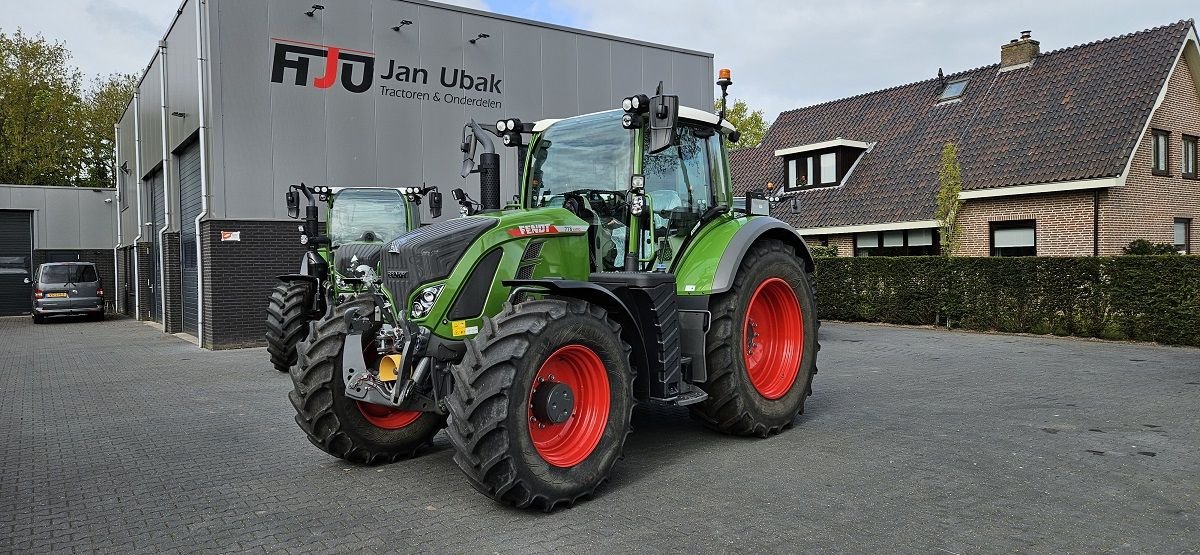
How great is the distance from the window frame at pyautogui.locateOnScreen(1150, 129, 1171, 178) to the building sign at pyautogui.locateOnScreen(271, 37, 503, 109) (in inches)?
567

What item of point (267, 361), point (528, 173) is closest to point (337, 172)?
point (267, 361)

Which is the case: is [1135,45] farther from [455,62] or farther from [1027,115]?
[455,62]

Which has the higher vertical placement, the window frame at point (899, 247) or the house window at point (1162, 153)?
the house window at point (1162, 153)

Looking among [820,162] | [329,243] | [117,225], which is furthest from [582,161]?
[117,225]

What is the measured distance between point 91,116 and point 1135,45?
135 ft

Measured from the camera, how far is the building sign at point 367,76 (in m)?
13.8

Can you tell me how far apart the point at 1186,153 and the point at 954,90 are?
18.1 feet

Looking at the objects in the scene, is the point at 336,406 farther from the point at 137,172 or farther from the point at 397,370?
the point at 137,172

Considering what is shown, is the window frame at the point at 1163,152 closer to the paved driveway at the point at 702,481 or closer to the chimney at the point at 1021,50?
the chimney at the point at 1021,50

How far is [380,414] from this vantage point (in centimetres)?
544

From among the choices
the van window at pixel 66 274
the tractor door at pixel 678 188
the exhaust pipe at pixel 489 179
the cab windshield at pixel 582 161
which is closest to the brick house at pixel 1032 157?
the tractor door at pixel 678 188

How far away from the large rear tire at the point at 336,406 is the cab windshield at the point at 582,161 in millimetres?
1603

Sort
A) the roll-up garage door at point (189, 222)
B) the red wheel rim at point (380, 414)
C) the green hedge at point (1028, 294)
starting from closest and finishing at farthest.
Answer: the red wheel rim at point (380, 414)
the green hedge at point (1028, 294)
the roll-up garage door at point (189, 222)

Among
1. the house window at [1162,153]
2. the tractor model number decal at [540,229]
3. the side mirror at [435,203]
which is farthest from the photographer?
the house window at [1162,153]
